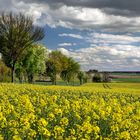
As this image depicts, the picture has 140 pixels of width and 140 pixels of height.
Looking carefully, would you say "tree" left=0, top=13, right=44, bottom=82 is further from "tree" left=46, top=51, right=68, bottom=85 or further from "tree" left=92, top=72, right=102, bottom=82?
"tree" left=92, top=72, right=102, bottom=82

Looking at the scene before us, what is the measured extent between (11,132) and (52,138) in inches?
42.5

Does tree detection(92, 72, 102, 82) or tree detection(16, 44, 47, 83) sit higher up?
tree detection(16, 44, 47, 83)

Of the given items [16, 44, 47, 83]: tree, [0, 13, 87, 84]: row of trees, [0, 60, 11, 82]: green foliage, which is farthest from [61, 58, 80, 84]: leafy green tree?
[16, 44, 47, 83]: tree

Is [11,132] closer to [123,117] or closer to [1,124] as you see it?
[1,124]

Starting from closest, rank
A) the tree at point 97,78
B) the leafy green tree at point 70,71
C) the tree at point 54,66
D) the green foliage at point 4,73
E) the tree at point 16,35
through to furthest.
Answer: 1. the tree at point 16,35
2. the green foliage at point 4,73
3. the tree at point 54,66
4. the leafy green tree at point 70,71
5. the tree at point 97,78

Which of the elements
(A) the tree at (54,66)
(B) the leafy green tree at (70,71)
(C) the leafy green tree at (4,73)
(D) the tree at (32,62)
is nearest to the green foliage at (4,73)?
(C) the leafy green tree at (4,73)

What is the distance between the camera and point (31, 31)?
261 ft

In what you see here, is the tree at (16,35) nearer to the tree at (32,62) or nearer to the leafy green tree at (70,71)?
the tree at (32,62)

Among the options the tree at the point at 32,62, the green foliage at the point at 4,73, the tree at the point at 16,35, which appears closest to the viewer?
the tree at the point at 16,35

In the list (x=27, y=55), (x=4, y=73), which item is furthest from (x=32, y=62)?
(x=4, y=73)

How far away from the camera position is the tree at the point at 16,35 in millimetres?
77562

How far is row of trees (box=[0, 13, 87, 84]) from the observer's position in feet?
255

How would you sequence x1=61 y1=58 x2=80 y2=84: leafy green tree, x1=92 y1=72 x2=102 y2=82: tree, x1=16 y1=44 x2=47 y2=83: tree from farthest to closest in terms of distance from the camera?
1. x1=92 y1=72 x2=102 y2=82: tree
2. x1=61 y1=58 x2=80 y2=84: leafy green tree
3. x1=16 y1=44 x2=47 y2=83: tree

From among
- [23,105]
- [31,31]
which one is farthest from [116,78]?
[23,105]
